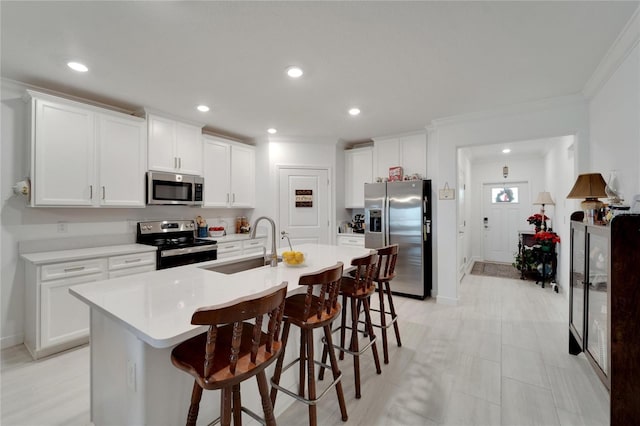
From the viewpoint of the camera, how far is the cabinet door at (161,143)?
130 inches

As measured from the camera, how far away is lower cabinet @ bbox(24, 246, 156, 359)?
238 centimetres

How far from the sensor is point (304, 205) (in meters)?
4.66

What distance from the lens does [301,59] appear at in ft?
7.30

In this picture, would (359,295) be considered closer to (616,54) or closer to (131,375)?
(131,375)

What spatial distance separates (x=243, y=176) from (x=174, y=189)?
118 cm

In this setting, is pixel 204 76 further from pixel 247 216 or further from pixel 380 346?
pixel 380 346

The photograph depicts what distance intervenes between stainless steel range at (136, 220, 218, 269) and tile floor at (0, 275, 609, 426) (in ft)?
3.63

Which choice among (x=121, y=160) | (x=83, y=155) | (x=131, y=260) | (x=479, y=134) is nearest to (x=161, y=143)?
(x=121, y=160)

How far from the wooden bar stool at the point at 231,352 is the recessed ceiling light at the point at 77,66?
2.54m

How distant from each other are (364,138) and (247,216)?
2.44 m

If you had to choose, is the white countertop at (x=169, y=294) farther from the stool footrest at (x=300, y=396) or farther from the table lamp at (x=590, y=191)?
the table lamp at (x=590, y=191)

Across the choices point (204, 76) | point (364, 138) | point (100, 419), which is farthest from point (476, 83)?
point (100, 419)

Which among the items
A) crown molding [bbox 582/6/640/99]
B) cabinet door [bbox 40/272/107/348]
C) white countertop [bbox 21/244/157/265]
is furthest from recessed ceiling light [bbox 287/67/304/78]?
cabinet door [bbox 40/272/107/348]

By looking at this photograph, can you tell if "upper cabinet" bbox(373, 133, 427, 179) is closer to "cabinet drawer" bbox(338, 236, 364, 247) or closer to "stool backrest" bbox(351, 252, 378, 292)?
"cabinet drawer" bbox(338, 236, 364, 247)
